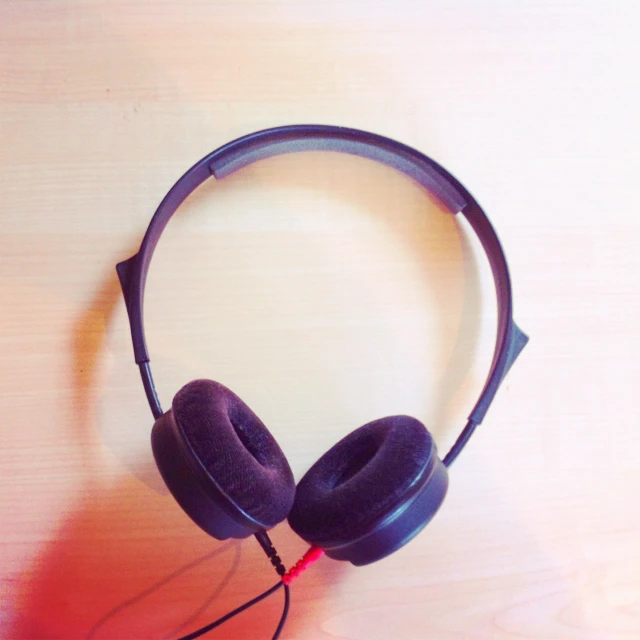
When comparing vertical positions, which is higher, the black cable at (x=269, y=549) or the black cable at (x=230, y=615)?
the black cable at (x=269, y=549)

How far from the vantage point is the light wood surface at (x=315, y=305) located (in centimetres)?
65

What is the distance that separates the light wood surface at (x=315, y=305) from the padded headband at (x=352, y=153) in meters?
0.04

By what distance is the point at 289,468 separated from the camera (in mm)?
560

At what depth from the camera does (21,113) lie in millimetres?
686

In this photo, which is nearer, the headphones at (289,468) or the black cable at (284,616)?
the headphones at (289,468)

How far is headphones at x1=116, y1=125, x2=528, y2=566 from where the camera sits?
482 millimetres

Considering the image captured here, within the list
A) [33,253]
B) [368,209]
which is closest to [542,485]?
[368,209]

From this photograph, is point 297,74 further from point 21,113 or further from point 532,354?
point 532,354

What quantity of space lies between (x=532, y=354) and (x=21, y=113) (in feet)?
2.33

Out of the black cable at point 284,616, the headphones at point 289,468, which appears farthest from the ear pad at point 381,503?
the black cable at point 284,616

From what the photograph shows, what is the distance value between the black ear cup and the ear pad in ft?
0.14

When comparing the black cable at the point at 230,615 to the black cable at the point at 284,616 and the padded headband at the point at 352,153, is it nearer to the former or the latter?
the black cable at the point at 284,616

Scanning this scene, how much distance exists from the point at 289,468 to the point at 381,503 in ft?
0.35

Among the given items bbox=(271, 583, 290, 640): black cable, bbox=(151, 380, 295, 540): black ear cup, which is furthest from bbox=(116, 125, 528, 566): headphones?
bbox=(271, 583, 290, 640): black cable
